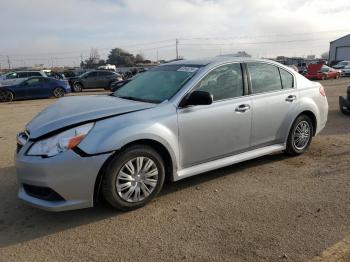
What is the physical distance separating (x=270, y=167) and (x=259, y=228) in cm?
200

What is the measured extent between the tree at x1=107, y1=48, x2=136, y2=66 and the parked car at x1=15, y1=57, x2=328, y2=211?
281ft

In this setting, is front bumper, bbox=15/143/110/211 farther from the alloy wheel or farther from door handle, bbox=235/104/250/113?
door handle, bbox=235/104/250/113

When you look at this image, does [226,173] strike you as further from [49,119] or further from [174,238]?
[49,119]

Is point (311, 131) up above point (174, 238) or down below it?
above

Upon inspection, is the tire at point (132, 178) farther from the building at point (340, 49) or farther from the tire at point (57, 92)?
the building at point (340, 49)

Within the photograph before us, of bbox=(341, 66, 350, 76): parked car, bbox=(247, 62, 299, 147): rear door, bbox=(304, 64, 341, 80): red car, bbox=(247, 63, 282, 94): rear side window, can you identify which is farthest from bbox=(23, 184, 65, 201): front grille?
bbox=(341, 66, 350, 76): parked car

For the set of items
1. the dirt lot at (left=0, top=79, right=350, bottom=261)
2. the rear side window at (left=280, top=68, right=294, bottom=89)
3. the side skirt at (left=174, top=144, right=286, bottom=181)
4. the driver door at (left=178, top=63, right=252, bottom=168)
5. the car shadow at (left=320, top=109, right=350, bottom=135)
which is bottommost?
the car shadow at (left=320, top=109, right=350, bottom=135)

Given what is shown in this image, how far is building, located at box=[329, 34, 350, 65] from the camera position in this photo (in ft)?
231

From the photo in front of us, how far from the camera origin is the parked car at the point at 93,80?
25328 millimetres

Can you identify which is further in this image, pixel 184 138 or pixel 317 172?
pixel 317 172

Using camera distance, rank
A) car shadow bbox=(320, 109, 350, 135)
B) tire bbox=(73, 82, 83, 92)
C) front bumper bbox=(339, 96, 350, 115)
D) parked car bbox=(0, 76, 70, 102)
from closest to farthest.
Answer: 1. car shadow bbox=(320, 109, 350, 135)
2. front bumper bbox=(339, 96, 350, 115)
3. parked car bbox=(0, 76, 70, 102)
4. tire bbox=(73, 82, 83, 92)

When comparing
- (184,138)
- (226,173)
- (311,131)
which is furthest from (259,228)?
(311,131)

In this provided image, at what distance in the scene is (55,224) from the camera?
3930 mm

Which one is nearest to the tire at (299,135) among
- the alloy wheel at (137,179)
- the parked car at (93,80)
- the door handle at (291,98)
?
the door handle at (291,98)
